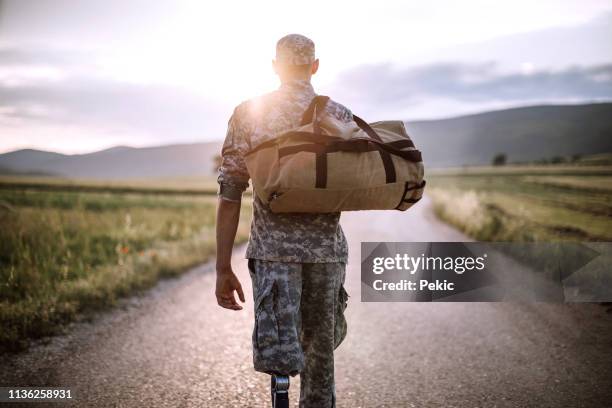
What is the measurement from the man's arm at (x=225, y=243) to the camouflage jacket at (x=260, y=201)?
0.20 ft

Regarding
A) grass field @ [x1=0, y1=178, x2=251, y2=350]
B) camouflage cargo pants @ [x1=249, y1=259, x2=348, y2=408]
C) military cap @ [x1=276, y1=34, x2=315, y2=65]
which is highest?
military cap @ [x1=276, y1=34, x2=315, y2=65]

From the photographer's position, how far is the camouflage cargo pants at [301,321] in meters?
2.25

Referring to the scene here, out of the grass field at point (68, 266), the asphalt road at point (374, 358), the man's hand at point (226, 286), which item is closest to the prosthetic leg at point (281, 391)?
the man's hand at point (226, 286)

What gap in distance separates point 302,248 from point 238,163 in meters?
0.59

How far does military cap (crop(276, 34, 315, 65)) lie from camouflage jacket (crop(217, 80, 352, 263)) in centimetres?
12

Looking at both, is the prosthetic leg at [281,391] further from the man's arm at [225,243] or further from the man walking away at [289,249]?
the man's arm at [225,243]

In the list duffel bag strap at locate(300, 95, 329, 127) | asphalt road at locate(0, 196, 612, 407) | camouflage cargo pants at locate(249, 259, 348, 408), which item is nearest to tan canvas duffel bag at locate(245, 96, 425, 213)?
duffel bag strap at locate(300, 95, 329, 127)

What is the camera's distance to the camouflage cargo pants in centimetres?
225

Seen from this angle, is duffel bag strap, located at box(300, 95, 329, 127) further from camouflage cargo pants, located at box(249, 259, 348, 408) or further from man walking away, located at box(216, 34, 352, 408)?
camouflage cargo pants, located at box(249, 259, 348, 408)

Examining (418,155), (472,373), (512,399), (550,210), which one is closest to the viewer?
(418,155)

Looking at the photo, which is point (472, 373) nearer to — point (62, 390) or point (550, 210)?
point (62, 390)

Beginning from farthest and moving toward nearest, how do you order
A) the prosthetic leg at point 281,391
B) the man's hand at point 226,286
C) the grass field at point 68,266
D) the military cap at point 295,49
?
the grass field at point 68,266, the man's hand at point 226,286, the military cap at point 295,49, the prosthetic leg at point 281,391

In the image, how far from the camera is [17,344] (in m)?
4.38

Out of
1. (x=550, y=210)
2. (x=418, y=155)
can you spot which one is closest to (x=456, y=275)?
(x=418, y=155)
